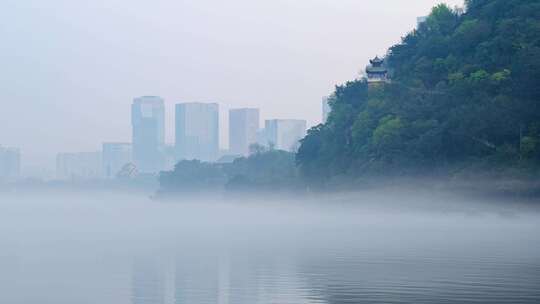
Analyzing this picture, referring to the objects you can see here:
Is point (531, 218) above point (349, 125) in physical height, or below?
below

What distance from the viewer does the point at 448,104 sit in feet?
243

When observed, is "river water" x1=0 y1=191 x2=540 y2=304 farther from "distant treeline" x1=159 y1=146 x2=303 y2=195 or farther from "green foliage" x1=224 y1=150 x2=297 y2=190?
"green foliage" x1=224 y1=150 x2=297 y2=190

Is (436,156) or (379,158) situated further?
(379,158)

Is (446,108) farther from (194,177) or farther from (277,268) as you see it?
(194,177)

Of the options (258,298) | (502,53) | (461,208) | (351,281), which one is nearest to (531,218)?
(461,208)

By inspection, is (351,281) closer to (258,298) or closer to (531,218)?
(258,298)

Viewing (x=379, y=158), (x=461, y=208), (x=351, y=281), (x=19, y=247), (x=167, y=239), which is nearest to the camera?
(x=351, y=281)

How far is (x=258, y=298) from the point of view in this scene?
780 inches

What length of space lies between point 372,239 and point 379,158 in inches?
1514

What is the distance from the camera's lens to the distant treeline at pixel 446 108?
2628 inches

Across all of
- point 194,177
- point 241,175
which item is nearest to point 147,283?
point 241,175

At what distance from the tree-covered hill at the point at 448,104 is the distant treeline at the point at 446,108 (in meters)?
0.08

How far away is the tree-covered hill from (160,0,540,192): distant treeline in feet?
0.25

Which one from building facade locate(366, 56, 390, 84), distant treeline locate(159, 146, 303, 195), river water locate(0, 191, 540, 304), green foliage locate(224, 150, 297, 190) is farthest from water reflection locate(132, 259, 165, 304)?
green foliage locate(224, 150, 297, 190)
